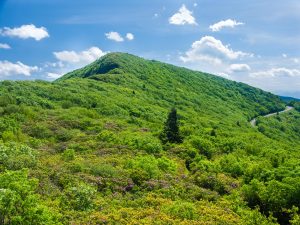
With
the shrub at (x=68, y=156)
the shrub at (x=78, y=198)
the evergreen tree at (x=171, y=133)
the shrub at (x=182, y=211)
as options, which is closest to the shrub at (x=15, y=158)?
the shrub at (x=68, y=156)

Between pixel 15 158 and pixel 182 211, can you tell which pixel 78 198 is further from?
pixel 15 158

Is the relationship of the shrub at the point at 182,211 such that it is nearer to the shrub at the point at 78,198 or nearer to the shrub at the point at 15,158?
the shrub at the point at 78,198

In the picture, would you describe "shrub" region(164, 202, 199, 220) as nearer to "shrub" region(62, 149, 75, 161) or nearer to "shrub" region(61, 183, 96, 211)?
"shrub" region(61, 183, 96, 211)

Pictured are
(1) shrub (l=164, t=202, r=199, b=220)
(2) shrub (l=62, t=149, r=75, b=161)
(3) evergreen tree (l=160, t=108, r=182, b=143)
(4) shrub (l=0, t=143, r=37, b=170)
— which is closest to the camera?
(1) shrub (l=164, t=202, r=199, b=220)

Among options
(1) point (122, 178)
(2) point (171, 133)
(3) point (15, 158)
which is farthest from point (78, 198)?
(2) point (171, 133)

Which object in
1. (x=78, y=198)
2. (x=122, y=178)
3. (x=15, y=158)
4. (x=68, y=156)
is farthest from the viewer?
(x=68, y=156)

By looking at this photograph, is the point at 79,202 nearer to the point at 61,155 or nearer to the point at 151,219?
the point at 151,219

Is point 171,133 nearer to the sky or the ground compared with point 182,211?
nearer to the sky

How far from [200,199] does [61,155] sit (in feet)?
78.5

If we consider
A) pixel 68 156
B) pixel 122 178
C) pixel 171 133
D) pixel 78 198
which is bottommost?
pixel 78 198

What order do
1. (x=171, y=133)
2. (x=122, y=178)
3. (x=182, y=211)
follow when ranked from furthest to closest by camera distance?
(x=171, y=133) < (x=122, y=178) < (x=182, y=211)

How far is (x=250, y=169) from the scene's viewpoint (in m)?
56.2

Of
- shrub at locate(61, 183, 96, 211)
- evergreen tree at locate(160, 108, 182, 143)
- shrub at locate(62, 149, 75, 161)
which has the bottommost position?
shrub at locate(61, 183, 96, 211)

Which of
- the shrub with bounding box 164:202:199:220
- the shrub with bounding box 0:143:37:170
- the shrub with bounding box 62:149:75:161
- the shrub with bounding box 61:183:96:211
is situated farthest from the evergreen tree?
the shrub with bounding box 164:202:199:220
